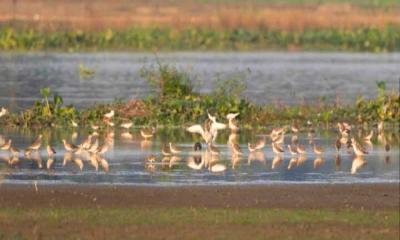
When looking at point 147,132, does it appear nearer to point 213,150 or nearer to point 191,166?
point 213,150

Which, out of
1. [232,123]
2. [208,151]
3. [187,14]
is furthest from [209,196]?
[187,14]

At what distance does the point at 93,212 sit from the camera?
15.2 metres

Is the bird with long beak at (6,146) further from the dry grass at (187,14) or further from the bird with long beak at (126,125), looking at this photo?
the dry grass at (187,14)

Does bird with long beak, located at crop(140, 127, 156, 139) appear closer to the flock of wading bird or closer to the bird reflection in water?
the flock of wading bird

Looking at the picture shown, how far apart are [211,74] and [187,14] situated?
134ft

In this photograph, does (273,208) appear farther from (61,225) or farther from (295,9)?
(295,9)

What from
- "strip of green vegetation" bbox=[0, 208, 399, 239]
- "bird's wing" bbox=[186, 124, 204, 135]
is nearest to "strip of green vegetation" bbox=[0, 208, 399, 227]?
"strip of green vegetation" bbox=[0, 208, 399, 239]

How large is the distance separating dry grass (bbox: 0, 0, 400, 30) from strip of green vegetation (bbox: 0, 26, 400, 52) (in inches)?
224

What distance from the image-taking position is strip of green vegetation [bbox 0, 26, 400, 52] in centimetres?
6228

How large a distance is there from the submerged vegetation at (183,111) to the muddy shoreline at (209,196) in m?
9.08

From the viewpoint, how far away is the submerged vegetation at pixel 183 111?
26.9m

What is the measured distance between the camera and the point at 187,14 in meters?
86.6

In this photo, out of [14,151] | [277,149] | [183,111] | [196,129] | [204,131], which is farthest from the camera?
[183,111]

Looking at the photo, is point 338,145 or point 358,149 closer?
point 358,149
